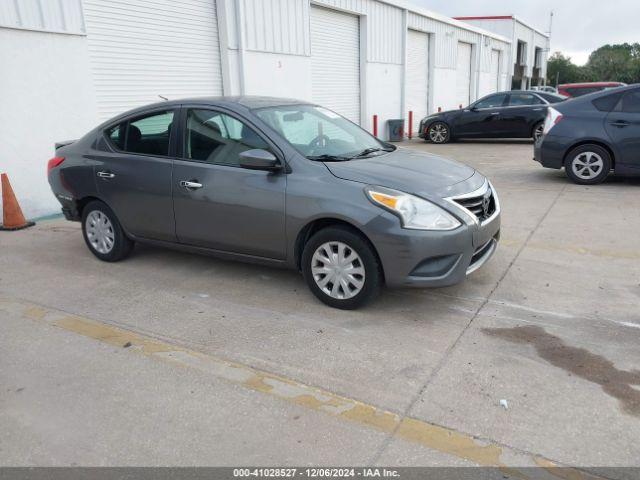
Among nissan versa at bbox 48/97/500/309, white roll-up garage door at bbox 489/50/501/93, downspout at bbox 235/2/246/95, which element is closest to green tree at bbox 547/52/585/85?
white roll-up garage door at bbox 489/50/501/93

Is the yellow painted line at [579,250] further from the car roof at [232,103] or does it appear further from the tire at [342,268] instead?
the car roof at [232,103]

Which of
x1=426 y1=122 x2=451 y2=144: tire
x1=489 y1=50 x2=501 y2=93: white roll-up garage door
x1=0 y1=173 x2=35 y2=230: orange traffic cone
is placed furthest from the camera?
x1=489 y1=50 x2=501 y2=93: white roll-up garage door

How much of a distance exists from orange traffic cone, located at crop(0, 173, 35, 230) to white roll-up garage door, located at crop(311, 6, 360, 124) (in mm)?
9114

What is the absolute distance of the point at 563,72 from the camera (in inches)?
3014

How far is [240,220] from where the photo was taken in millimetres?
4613

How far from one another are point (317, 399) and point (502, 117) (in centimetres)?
1426

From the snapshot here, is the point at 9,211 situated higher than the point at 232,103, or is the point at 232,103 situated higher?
the point at 232,103

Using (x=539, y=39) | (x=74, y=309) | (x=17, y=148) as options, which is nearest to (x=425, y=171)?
(x=74, y=309)

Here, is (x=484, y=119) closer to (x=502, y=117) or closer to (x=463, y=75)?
(x=502, y=117)

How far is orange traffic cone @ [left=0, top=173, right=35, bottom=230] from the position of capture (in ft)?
23.8

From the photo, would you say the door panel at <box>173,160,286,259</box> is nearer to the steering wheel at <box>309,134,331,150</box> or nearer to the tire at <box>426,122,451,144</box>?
the steering wheel at <box>309,134,331,150</box>

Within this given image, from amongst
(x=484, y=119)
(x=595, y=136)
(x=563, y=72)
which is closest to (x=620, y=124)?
(x=595, y=136)

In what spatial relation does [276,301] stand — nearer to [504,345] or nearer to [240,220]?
[240,220]

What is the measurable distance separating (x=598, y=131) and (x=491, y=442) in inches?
288
